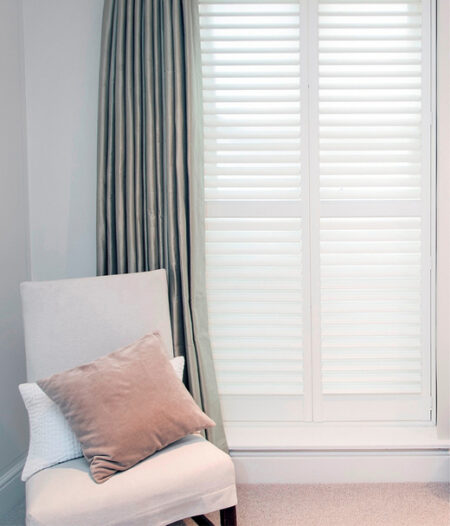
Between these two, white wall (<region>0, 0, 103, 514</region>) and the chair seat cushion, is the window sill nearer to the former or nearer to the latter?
the chair seat cushion

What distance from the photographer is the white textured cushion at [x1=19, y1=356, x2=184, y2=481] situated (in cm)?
154

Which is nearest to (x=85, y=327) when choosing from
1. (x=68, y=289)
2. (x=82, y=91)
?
(x=68, y=289)

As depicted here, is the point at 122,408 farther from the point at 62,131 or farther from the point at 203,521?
the point at 62,131

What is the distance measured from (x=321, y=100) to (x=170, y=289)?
1.11m

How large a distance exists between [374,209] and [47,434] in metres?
1.64

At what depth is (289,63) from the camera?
7.07 feet

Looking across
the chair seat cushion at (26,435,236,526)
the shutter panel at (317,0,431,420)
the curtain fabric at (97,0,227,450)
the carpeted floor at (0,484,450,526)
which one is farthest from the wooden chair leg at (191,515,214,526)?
the shutter panel at (317,0,431,420)

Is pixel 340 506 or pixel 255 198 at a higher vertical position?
pixel 255 198

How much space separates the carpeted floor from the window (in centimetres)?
32

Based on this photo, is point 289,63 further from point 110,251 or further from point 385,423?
point 385,423

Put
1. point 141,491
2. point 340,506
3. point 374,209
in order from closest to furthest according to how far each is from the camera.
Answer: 1. point 141,491
2. point 340,506
3. point 374,209

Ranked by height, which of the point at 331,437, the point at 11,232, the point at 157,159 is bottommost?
the point at 331,437

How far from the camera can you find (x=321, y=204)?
7.23 ft

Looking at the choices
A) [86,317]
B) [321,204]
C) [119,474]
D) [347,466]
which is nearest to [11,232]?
[86,317]
